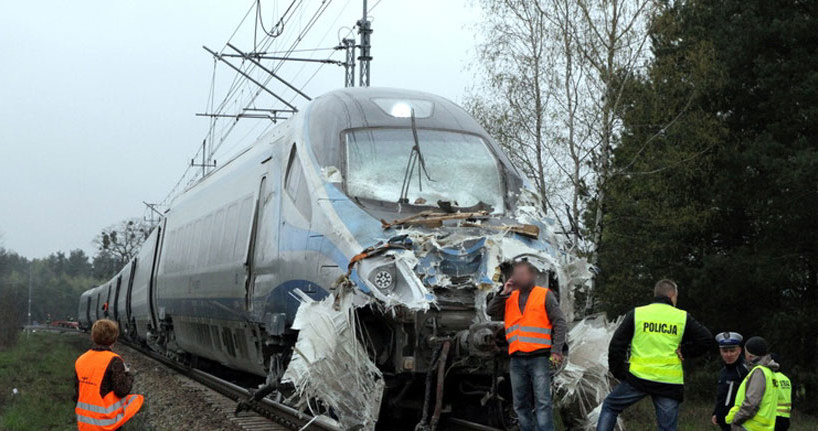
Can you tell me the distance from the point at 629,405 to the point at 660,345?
540 mm

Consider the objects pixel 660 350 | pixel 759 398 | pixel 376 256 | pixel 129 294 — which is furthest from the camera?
pixel 129 294

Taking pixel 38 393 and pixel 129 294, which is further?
pixel 129 294

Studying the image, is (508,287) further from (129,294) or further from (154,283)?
(129,294)

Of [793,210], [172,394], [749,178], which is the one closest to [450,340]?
[172,394]

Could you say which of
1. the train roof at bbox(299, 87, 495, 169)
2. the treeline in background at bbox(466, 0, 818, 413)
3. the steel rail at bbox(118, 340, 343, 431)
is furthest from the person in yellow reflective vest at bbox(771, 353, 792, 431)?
the treeline in background at bbox(466, 0, 818, 413)

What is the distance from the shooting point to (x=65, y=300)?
121875mm

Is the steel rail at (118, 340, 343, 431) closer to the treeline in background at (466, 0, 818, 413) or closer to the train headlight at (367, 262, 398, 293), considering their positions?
the train headlight at (367, 262, 398, 293)

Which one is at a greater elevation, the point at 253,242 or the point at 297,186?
the point at 297,186

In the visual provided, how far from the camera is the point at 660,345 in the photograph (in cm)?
720

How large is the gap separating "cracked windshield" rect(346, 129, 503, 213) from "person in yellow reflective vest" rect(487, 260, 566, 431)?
1.64 meters

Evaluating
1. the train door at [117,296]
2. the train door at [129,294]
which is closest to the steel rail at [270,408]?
the train door at [129,294]

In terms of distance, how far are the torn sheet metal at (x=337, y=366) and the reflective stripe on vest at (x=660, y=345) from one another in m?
2.12

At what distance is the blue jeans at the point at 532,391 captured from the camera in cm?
757

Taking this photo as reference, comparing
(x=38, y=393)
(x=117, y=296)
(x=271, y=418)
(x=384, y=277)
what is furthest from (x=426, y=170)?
(x=117, y=296)
